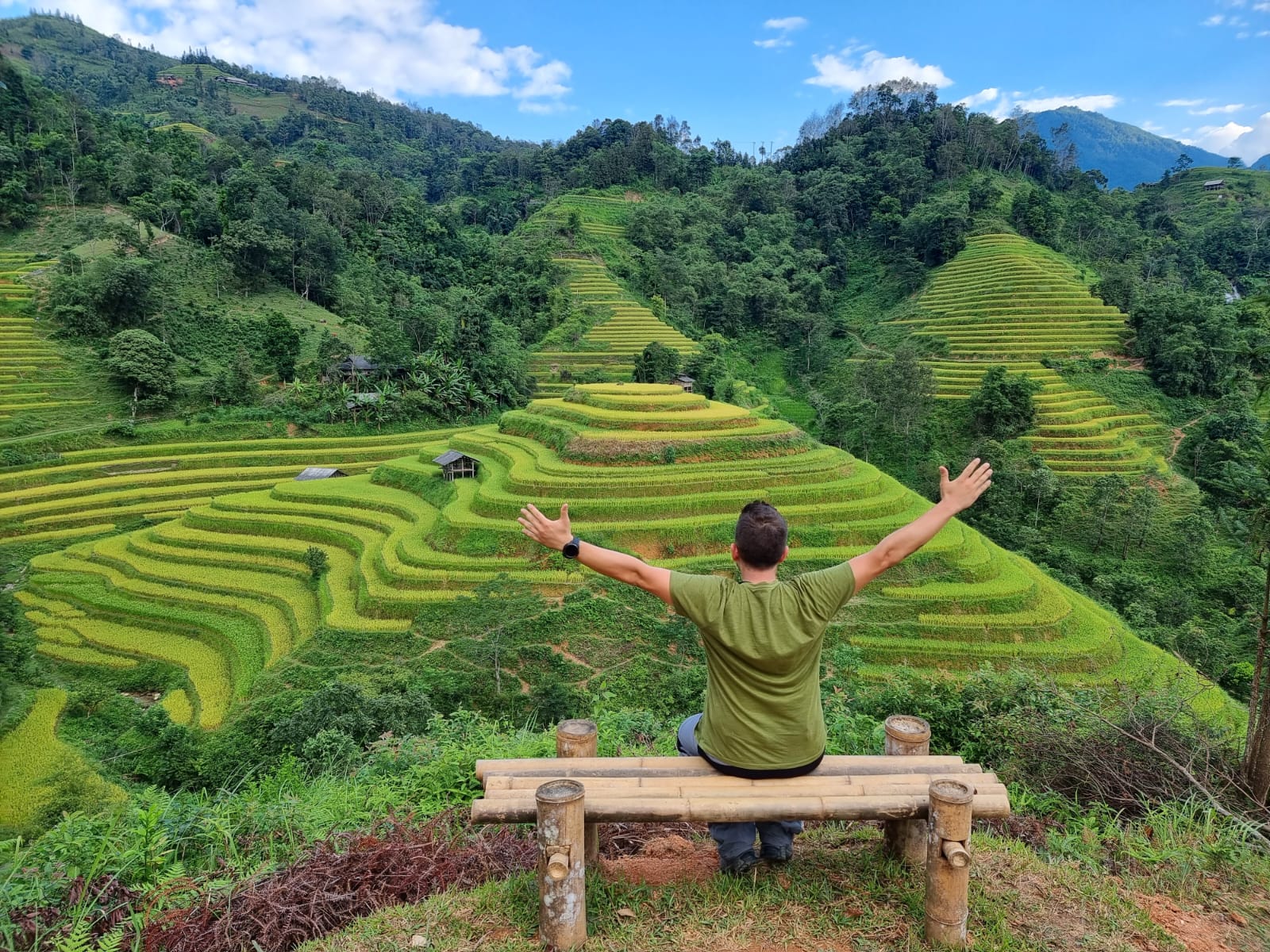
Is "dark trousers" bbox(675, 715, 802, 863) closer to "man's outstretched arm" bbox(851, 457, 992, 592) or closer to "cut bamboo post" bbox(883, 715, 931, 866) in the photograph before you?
"cut bamboo post" bbox(883, 715, 931, 866)

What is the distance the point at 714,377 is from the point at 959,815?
33047 millimetres

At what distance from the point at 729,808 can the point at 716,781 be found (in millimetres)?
183

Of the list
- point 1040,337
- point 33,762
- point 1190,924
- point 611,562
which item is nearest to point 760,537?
point 611,562

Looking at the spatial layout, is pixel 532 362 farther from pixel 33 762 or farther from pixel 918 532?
pixel 918 532

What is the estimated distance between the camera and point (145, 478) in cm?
2281

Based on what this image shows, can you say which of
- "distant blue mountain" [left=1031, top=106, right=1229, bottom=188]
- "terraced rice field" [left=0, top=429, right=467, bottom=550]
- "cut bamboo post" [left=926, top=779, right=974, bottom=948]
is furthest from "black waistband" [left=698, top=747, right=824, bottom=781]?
"distant blue mountain" [left=1031, top=106, right=1229, bottom=188]

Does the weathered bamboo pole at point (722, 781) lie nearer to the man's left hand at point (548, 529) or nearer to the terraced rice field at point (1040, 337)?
the man's left hand at point (548, 529)

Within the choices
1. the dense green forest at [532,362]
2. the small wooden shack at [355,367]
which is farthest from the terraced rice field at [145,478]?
the small wooden shack at [355,367]

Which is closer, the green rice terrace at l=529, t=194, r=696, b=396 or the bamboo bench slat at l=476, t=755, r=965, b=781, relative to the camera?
the bamboo bench slat at l=476, t=755, r=965, b=781

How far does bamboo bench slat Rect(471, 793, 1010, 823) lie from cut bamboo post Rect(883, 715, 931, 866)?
1.52 feet

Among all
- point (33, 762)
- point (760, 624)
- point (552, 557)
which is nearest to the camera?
point (760, 624)

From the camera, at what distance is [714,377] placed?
34.7 m

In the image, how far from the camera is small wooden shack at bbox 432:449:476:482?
20969 millimetres

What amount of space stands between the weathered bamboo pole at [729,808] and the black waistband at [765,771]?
13 cm
